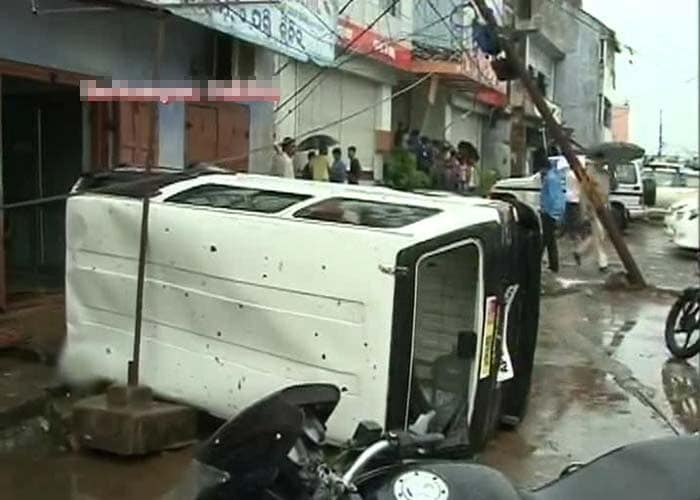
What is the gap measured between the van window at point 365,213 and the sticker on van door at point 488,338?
0.60 m

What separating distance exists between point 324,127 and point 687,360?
6.47 m

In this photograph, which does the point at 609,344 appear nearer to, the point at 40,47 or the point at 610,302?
the point at 610,302

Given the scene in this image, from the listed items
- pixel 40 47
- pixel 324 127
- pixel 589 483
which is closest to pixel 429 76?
pixel 324 127

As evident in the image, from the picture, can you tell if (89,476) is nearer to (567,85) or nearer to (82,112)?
(82,112)

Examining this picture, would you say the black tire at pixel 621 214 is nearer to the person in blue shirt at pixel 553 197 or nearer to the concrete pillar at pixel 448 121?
the concrete pillar at pixel 448 121

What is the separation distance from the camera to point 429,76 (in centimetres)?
1925

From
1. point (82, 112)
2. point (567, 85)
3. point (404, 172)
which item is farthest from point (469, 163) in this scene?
point (82, 112)

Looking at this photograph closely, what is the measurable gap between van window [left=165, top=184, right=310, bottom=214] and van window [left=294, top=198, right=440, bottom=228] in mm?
221

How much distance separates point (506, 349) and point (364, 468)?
151 inches

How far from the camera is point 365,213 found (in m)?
5.48

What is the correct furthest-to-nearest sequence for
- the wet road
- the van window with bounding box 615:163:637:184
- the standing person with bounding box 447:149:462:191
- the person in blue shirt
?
1. the van window with bounding box 615:163:637:184
2. the standing person with bounding box 447:149:462:191
3. the person in blue shirt
4. the wet road

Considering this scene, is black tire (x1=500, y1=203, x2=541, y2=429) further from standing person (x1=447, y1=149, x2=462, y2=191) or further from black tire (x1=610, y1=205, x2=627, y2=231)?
black tire (x1=610, y1=205, x2=627, y2=231)

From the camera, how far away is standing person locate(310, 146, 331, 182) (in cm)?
1338

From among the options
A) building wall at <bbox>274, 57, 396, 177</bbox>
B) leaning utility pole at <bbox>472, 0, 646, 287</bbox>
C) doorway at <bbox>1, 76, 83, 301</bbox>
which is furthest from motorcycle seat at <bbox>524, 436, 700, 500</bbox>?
leaning utility pole at <bbox>472, 0, 646, 287</bbox>
